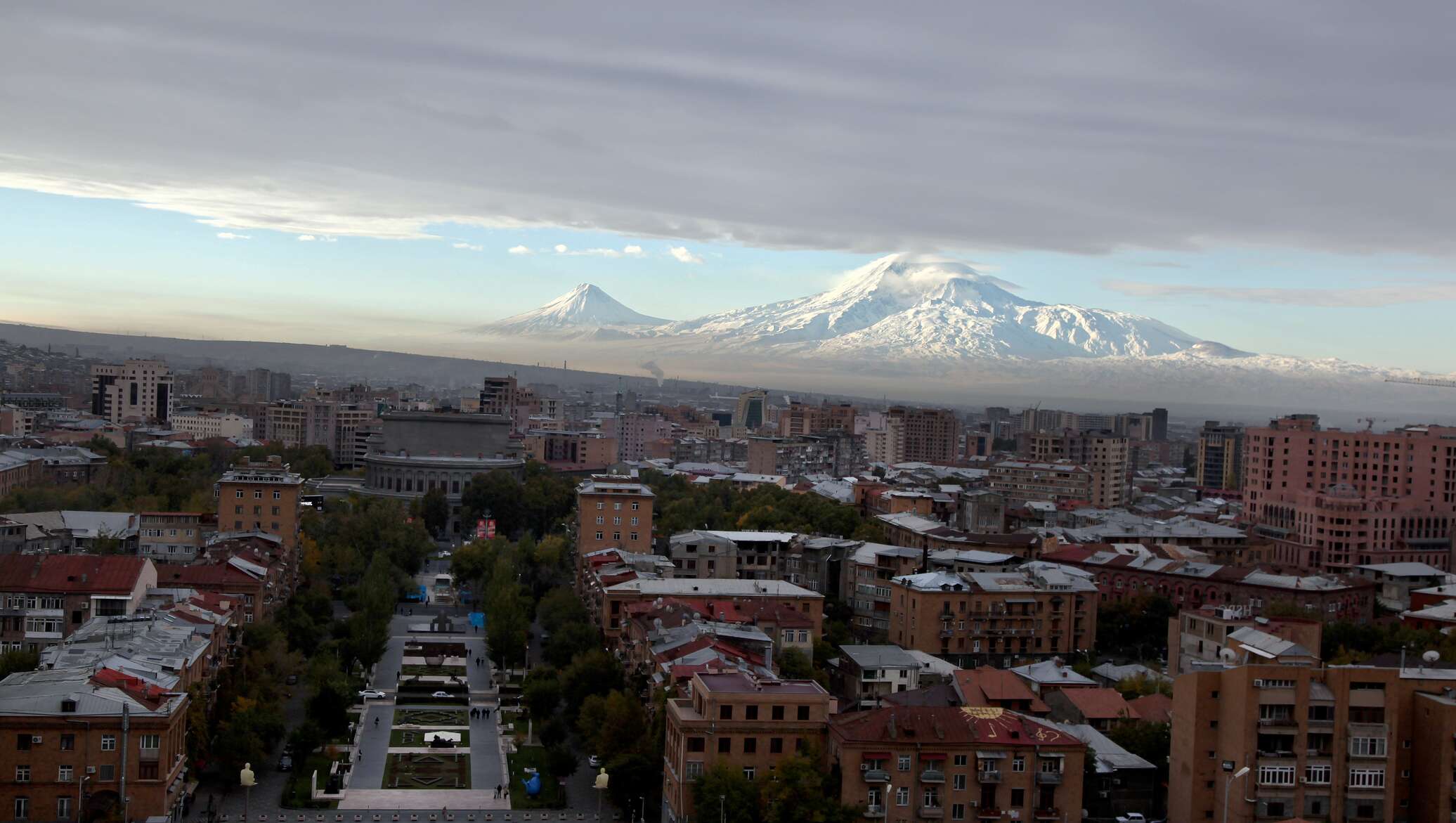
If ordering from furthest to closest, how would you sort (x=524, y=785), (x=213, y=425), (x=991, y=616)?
(x=213, y=425), (x=991, y=616), (x=524, y=785)

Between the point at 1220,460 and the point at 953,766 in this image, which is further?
the point at 1220,460

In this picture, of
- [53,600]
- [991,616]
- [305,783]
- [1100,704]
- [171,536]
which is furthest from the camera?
[171,536]

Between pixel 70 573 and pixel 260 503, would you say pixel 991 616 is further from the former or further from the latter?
pixel 260 503

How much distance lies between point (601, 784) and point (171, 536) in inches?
1161

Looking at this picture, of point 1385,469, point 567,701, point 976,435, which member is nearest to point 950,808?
point 567,701

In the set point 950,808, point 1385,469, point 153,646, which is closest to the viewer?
point 950,808

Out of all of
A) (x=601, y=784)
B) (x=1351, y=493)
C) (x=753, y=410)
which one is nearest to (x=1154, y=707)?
(x=601, y=784)

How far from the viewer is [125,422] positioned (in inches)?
4847

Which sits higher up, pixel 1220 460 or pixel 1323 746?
pixel 1220 460

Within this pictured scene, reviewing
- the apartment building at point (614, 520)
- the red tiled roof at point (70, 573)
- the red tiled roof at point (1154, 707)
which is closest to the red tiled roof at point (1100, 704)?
the red tiled roof at point (1154, 707)

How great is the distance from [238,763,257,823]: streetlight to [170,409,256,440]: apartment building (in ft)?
322

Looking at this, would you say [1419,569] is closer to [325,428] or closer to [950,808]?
[950,808]

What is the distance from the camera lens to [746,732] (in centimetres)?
2586

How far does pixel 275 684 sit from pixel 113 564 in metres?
5.34
